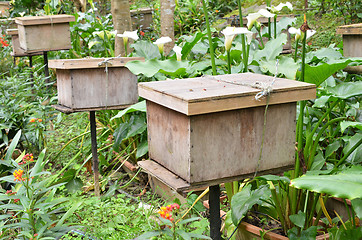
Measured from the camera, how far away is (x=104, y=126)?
12.9 feet

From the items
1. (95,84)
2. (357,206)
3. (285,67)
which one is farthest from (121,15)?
(357,206)

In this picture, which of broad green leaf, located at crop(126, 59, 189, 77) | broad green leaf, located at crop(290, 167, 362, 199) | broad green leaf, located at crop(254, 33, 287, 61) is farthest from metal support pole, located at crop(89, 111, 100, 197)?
broad green leaf, located at crop(290, 167, 362, 199)

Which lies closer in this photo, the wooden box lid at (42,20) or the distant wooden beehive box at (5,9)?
the wooden box lid at (42,20)

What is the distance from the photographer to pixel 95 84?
9.24ft

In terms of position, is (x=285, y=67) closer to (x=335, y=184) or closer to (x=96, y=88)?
(x=335, y=184)

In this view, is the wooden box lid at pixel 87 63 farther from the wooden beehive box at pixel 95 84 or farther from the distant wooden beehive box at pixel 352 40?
the distant wooden beehive box at pixel 352 40

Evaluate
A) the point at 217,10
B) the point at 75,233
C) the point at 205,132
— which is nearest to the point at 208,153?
the point at 205,132

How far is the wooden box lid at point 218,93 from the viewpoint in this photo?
1.51 m

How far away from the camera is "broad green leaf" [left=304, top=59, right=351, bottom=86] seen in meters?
1.84

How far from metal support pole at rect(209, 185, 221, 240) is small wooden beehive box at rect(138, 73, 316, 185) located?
0.49 ft

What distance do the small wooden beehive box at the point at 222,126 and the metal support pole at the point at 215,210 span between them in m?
0.15

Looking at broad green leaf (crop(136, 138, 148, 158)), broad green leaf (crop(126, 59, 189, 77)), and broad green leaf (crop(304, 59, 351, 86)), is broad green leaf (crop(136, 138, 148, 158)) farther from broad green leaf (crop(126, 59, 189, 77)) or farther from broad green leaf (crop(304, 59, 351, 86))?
broad green leaf (crop(304, 59, 351, 86))

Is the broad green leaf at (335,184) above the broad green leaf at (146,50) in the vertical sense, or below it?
below

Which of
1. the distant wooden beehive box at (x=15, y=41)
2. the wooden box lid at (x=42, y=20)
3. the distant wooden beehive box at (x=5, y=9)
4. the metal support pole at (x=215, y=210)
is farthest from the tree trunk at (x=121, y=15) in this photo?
the distant wooden beehive box at (x=5, y=9)
